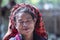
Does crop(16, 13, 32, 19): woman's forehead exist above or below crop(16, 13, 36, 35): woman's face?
above

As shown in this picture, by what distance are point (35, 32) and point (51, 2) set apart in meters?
4.07

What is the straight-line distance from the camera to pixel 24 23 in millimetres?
1501

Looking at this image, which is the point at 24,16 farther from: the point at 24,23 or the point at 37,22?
the point at 37,22

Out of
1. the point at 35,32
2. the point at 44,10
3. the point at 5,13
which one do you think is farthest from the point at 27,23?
the point at 44,10

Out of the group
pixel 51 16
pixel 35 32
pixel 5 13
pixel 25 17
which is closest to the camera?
pixel 25 17

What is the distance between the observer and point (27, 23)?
151 centimetres

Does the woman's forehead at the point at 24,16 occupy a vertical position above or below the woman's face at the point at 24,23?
above

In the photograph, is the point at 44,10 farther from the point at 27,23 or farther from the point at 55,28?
the point at 27,23

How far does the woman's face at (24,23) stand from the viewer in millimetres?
1498

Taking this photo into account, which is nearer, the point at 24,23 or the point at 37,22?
the point at 24,23

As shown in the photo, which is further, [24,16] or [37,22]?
[37,22]

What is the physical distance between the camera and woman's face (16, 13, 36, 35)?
1.50m

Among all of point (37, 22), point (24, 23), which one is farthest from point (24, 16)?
point (37, 22)

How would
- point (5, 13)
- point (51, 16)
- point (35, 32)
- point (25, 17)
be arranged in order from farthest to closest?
1. point (51, 16)
2. point (5, 13)
3. point (35, 32)
4. point (25, 17)
